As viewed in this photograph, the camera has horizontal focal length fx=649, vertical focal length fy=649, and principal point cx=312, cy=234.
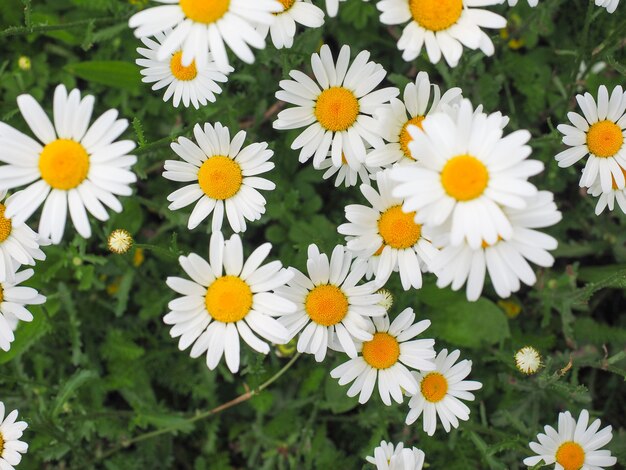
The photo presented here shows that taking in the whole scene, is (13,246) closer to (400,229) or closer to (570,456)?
(400,229)

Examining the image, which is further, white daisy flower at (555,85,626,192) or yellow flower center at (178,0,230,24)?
white daisy flower at (555,85,626,192)

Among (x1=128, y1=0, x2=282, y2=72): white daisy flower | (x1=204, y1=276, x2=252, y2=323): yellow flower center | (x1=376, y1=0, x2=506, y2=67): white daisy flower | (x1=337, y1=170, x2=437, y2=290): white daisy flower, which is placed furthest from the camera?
(x1=337, y1=170, x2=437, y2=290): white daisy flower

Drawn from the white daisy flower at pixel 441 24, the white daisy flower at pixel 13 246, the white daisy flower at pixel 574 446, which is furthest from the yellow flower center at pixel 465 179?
the white daisy flower at pixel 13 246

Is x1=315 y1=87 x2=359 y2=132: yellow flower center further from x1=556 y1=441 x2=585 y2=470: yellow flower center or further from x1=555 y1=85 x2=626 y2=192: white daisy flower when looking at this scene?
x1=556 y1=441 x2=585 y2=470: yellow flower center

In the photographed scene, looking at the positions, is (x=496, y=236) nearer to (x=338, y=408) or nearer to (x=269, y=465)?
(x=338, y=408)

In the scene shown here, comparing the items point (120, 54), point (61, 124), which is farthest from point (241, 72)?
point (61, 124)

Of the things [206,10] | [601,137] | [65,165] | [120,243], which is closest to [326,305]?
[120,243]

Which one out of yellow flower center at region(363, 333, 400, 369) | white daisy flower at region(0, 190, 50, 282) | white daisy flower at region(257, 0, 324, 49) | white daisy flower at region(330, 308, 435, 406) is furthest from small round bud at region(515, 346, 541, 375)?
white daisy flower at region(0, 190, 50, 282)
